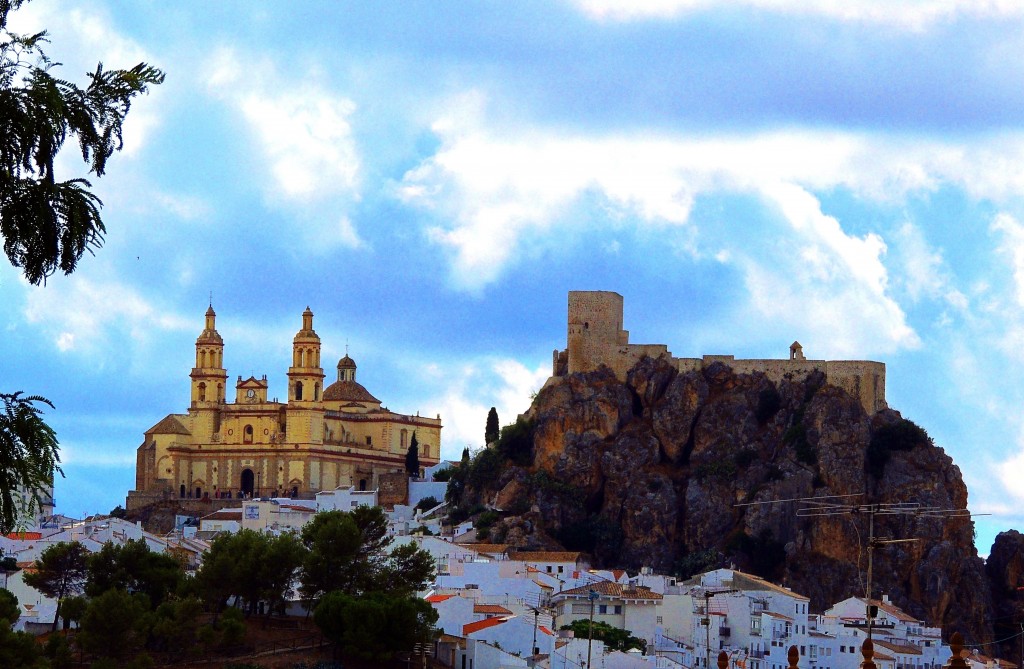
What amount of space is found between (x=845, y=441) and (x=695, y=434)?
833 centimetres

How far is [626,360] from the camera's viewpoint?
11275 cm

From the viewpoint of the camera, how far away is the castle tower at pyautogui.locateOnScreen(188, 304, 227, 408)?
434 ft

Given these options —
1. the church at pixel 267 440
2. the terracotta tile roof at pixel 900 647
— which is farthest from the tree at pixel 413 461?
the terracotta tile roof at pixel 900 647

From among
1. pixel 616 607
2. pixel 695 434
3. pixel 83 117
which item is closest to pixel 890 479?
pixel 695 434

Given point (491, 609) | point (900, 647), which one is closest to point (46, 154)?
point (491, 609)

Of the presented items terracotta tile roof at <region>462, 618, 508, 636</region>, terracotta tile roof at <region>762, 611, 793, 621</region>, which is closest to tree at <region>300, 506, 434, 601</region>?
terracotta tile roof at <region>462, 618, 508, 636</region>

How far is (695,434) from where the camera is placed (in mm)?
111188

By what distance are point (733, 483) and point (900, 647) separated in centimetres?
2392

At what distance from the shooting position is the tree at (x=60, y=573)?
76125 mm

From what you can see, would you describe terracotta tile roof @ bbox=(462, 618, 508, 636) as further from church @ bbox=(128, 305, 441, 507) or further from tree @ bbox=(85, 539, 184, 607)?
church @ bbox=(128, 305, 441, 507)

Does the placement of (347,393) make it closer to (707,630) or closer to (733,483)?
(733,483)

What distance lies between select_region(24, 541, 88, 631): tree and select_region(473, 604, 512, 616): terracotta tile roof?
586 inches

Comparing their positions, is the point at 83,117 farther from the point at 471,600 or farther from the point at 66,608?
the point at 471,600

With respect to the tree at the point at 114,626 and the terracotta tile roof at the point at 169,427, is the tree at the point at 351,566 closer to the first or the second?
the tree at the point at 114,626
